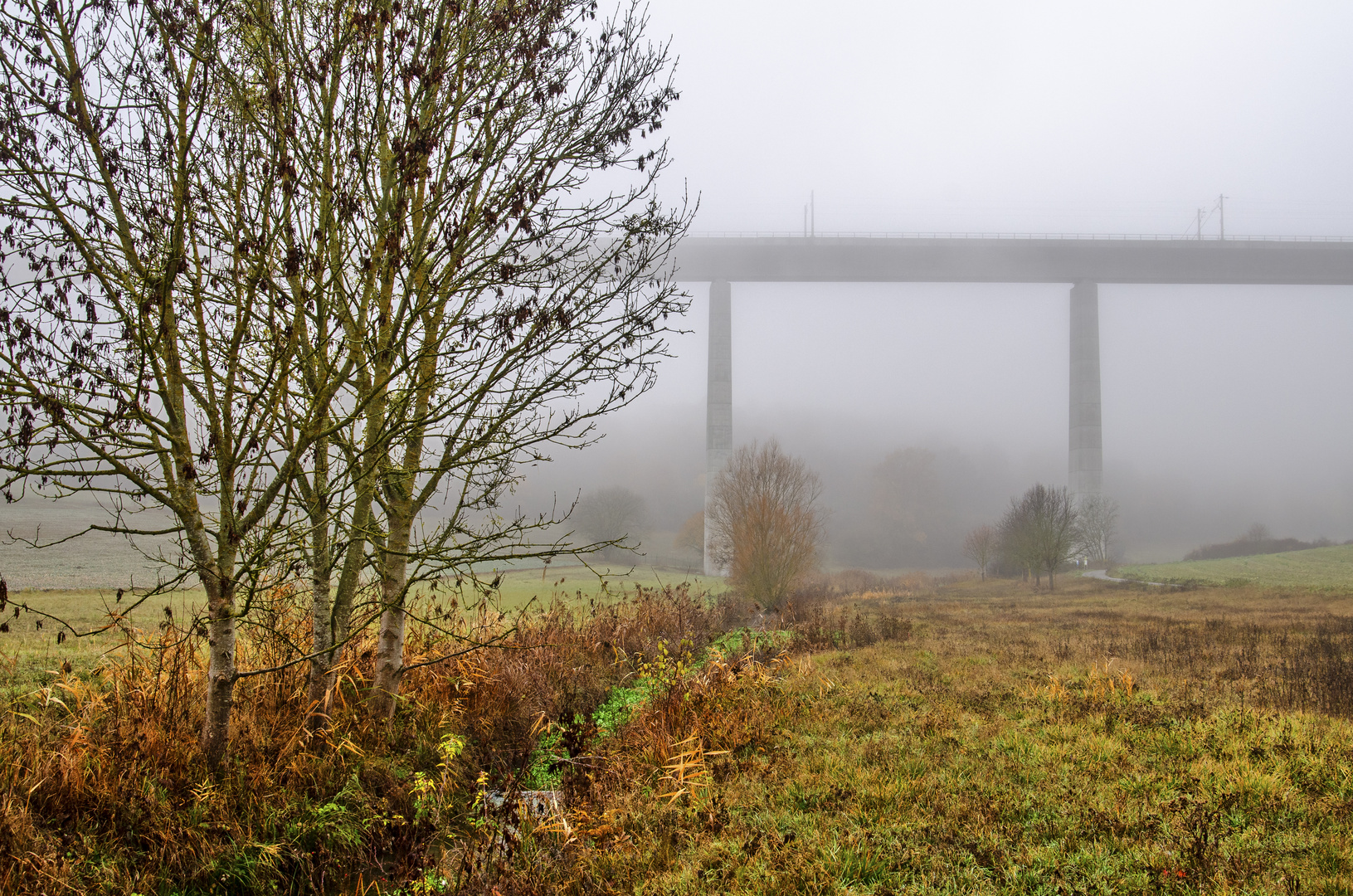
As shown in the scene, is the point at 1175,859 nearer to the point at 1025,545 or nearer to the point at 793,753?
the point at 793,753

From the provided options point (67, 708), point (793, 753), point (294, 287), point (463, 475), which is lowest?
point (793, 753)

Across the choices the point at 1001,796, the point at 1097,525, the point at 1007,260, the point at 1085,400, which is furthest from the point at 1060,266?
the point at 1001,796

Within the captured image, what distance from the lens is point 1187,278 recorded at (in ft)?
203

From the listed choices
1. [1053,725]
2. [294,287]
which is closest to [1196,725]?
[1053,725]

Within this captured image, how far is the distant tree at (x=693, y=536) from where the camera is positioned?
5825cm

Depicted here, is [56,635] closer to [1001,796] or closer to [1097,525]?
[1001,796]

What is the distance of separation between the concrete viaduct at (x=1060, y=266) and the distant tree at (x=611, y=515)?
1261cm

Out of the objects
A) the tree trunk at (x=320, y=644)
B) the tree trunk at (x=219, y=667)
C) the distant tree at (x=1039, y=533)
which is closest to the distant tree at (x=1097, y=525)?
the distant tree at (x=1039, y=533)

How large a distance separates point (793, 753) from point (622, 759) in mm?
1660

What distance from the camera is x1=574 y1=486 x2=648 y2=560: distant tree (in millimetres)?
46750

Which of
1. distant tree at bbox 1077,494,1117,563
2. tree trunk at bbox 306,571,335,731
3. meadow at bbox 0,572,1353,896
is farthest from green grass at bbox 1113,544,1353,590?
tree trunk at bbox 306,571,335,731

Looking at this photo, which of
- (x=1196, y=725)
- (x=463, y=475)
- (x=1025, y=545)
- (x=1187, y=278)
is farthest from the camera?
(x=1187, y=278)

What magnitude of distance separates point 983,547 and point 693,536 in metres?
22.3

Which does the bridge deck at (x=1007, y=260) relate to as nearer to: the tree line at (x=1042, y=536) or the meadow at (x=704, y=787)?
the tree line at (x=1042, y=536)
